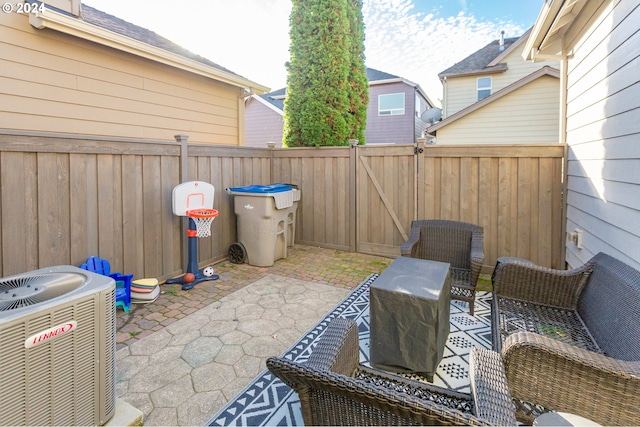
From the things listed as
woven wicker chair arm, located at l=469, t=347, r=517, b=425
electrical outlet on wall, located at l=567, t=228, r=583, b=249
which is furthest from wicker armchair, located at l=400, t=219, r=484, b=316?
woven wicker chair arm, located at l=469, t=347, r=517, b=425

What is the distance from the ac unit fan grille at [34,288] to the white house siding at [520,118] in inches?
394

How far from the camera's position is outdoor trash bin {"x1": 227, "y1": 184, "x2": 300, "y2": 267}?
5.01 metres

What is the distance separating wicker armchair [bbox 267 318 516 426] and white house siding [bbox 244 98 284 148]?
49.7 feet

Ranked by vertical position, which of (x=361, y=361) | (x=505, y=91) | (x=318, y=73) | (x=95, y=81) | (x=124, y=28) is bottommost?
(x=361, y=361)

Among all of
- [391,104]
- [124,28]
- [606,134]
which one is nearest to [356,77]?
[124,28]

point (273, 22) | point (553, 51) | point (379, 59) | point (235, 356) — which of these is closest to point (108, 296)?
point (235, 356)

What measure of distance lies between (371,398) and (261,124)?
54.1 ft

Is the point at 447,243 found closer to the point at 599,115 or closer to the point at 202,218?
the point at 599,115

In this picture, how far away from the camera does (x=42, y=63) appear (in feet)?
14.0

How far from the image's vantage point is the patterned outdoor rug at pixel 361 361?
2.00 m

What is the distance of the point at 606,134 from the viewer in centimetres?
283

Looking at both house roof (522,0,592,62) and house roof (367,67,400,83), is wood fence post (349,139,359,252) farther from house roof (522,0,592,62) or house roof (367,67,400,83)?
house roof (367,67,400,83)

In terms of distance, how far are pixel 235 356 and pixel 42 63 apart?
429 cm

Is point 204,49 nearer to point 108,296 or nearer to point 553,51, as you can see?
point 553,51
